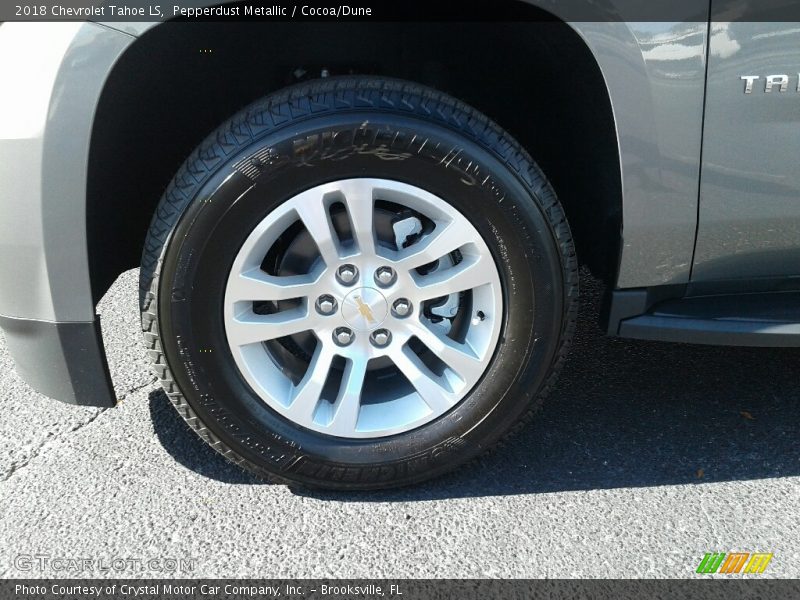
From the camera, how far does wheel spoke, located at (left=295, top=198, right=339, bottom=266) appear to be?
5.69 ft

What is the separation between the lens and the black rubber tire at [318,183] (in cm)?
169

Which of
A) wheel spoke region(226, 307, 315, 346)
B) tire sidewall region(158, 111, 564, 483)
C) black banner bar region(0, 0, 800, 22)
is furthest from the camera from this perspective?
wheel spoke region(226, 307, 315, 346)

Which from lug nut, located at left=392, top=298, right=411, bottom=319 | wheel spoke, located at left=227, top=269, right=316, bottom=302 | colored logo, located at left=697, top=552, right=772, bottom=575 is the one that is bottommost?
colored logo, located at left=697, top=552, right=772, bottom=575

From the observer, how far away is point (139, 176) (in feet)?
6.69

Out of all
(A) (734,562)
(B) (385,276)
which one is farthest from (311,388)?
(A) (734,562)

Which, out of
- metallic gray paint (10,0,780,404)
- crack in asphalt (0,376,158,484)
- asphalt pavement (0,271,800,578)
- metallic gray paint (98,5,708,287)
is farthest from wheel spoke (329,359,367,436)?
crack in asphalt (0,376,158,484)

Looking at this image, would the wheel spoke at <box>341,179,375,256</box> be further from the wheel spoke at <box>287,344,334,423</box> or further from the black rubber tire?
the wheel spoke at <box>287,344,334,423</box>

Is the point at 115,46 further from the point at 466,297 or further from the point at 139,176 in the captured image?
the point at 466,297

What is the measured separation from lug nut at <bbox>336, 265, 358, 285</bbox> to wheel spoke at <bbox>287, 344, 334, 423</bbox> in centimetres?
18

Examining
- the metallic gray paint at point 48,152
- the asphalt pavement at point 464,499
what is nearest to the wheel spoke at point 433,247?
the asphalt pavement at point 464,499

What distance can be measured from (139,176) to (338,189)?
66cm

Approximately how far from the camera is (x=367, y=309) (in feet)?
6.05

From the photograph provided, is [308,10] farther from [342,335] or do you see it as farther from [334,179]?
[342,335]

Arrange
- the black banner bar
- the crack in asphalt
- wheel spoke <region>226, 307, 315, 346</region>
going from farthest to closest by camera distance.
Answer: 1. the crack in asphalt
2. wheel spoke <region>226, 307, 315, 346</region>
3. the black banner bar
